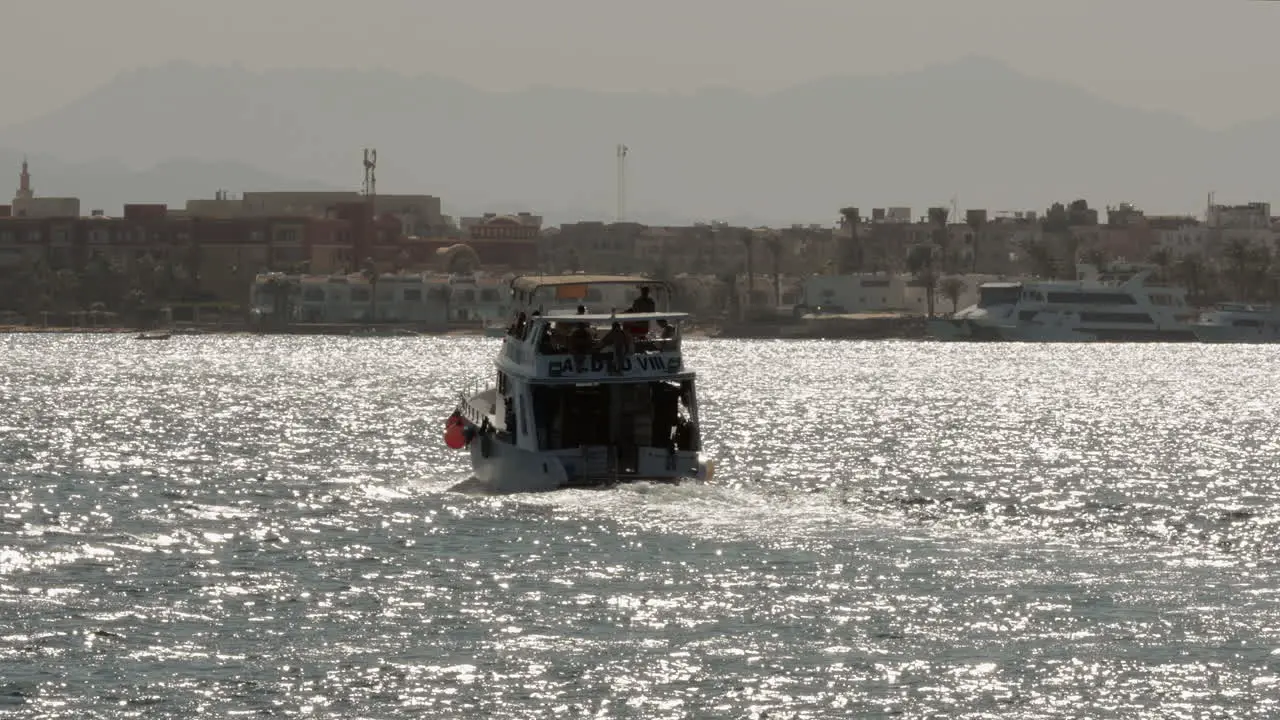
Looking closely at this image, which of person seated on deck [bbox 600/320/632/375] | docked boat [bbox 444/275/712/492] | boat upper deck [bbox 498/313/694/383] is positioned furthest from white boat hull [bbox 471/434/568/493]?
person seated on deck [bbox 600/320/632/375]

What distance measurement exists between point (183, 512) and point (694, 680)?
80.2ft

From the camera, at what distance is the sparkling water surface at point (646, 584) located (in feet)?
115

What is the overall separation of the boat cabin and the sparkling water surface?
1204 mm

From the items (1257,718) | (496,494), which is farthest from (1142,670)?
(496,494)

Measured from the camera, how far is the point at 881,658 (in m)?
37.3

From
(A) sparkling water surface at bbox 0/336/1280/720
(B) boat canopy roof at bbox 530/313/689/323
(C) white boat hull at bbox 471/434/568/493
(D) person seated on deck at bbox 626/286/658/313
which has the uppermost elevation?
(D) person seated on deck at bbox 626/286/658/313

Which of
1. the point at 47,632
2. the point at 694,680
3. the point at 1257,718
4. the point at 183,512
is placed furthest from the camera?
the point at 183,512

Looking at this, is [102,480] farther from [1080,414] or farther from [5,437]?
[1080,414]

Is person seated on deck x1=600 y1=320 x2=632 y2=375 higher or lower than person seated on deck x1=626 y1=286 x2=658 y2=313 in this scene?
lower

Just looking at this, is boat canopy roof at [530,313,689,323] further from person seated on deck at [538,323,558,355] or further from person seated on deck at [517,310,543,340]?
person seated on deck at [517,310,543,340]

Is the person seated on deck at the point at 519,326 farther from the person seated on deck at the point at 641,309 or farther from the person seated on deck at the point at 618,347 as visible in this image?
the person seated on deck at the point at 618,347

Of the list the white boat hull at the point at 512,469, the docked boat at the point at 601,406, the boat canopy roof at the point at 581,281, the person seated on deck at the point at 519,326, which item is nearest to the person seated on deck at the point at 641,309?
the docked boat at the point at 601,406

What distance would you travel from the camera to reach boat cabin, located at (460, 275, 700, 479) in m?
56.8

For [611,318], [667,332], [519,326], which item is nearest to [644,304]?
[667,332]
